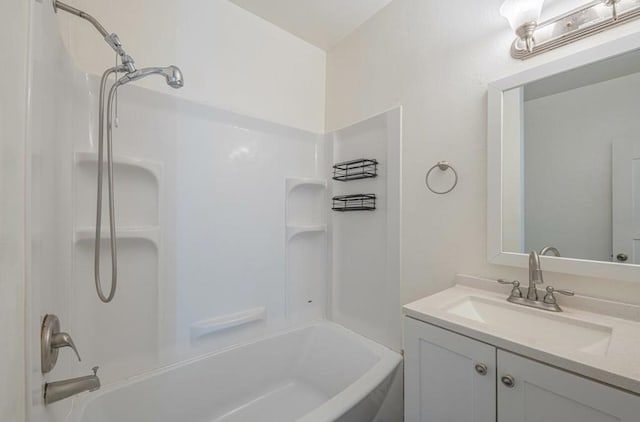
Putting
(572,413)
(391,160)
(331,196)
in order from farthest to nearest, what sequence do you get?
1. (331,196)
2. (391,160)
3. (572,413)

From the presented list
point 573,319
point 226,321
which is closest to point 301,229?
point 226,321

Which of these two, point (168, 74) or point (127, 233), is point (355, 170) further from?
point (127, 233)

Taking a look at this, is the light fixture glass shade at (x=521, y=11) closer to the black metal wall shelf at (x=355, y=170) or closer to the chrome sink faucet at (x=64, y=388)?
the black metal wall shelf at (x=355, y=170)

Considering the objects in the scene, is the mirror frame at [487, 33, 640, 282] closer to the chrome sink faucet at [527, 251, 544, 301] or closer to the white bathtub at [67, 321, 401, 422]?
the chrome sink faucet at [527, 251, 544, 301]

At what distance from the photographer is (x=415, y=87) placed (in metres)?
1.57

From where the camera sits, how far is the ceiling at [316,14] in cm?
171

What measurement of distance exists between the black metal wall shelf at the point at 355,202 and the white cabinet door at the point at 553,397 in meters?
1.14

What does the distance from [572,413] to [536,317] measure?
395mm

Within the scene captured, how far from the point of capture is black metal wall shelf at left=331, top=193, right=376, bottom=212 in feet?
5.93

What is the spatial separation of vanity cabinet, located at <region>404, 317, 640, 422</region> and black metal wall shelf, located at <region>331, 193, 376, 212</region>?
89cm

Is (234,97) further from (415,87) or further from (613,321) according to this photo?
(613,321)

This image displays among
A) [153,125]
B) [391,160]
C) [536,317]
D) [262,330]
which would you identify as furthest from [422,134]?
[262,330]

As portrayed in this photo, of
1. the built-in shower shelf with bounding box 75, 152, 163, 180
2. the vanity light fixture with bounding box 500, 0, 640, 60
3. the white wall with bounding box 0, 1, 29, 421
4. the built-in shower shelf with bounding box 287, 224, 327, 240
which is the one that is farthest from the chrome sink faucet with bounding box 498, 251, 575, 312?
the built-in shower shelf with bounding box 75, 152, 163, 180

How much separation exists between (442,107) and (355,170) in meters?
0.70
